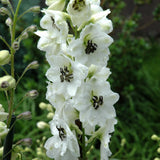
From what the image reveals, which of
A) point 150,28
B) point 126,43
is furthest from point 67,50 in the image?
point 150,28

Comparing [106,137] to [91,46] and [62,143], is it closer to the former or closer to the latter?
[62,143]

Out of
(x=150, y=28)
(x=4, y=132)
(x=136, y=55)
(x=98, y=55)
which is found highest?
(x=98, y=55)

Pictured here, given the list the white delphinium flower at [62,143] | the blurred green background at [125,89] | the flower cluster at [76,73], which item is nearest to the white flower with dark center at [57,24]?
the flower cluster at [76,73]

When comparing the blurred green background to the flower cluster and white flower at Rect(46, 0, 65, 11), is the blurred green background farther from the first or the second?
white flower at Rect(46, 0, 65, 11)

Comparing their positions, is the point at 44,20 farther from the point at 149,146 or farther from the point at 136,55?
the point at 136,55

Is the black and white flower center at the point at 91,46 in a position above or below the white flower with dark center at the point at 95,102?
above

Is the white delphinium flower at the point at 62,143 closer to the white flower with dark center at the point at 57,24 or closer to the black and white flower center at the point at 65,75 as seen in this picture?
the black and white flower center at the point at 65,75

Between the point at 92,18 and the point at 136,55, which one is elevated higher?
the point at 92,18

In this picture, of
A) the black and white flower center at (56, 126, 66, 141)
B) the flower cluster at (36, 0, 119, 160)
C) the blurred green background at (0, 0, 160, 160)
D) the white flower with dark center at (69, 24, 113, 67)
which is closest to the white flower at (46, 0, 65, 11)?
the flower cluster at (36, 0, 119, 160)
